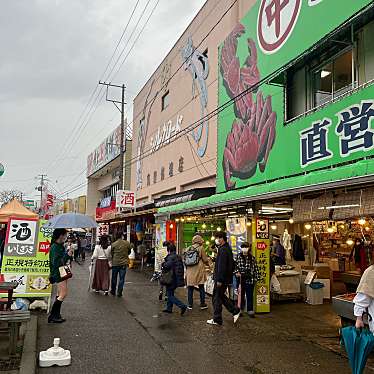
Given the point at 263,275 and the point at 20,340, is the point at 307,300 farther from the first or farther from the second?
the point at 20,340

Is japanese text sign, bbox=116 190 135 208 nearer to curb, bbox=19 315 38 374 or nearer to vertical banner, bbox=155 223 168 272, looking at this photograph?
vertical banner, bbox=155 223 168 272

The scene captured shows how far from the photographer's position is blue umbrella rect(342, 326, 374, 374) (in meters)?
4.79

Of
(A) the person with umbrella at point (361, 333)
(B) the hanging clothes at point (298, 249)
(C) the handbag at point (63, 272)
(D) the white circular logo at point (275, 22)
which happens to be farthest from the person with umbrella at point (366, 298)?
(B) the hanging clothes at point (298, 249)

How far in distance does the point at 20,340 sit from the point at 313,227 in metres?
12.2

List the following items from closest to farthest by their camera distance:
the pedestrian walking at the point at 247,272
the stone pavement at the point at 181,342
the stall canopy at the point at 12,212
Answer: the stone pavement at the point at 181,342 → the pedestrian walking at the point at 247,272 → the stall canopy at the point at 12,212

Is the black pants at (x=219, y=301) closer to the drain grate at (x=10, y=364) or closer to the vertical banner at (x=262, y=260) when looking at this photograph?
the vertical banner at (x=262, y=260)

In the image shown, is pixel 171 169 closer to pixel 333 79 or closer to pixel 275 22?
pixel 275 22

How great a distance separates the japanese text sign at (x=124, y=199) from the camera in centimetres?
2678

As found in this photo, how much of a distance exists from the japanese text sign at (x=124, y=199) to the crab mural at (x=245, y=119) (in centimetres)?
1287

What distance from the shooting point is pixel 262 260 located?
1023 centimetres

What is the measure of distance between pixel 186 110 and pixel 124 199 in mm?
8481

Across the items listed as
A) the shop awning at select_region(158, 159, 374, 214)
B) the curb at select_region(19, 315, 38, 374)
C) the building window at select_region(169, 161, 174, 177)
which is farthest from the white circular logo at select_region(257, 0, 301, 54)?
the building window at select_region(169, 161, 174, 177)

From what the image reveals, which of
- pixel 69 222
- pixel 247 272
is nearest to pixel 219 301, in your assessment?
pixel 247 272

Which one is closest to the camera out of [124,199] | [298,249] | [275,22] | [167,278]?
[167,278]
